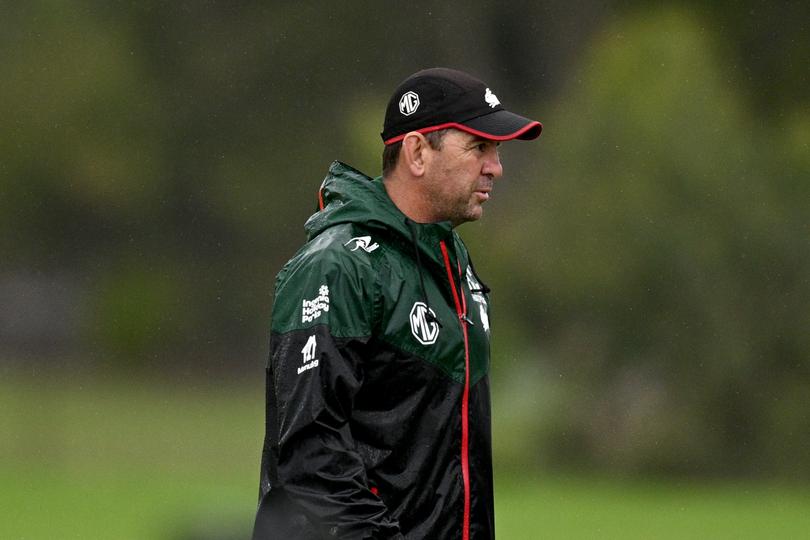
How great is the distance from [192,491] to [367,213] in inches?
517

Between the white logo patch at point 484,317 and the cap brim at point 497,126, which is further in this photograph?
the white logo patch at point 484,317

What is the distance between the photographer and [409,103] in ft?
13.1

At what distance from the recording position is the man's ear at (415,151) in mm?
3996

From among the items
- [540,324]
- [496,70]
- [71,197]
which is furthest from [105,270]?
[540,324]

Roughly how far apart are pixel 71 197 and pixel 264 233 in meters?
4.28

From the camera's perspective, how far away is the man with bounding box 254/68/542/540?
3.67 meters

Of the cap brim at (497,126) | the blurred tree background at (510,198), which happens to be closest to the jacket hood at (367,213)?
the cap brim at (497,126)

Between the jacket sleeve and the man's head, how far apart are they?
34 centimetres

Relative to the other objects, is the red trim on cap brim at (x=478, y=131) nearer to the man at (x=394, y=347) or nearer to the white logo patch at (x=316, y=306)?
the man at (x=394, y=347)

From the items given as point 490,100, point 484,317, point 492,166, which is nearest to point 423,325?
point 484,317

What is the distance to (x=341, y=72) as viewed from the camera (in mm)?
32750

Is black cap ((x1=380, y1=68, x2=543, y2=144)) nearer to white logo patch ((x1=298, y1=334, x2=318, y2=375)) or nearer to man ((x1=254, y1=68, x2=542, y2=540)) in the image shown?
man ((x1=254, y1=68, x2=542, y2=540))

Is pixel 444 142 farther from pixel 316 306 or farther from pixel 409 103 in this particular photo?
pixel 316 306

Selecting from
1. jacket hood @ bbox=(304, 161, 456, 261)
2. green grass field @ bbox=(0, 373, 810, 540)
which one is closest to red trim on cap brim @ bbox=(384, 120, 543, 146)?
jacket hood @ bbox=(304, 161, 456, 261)
